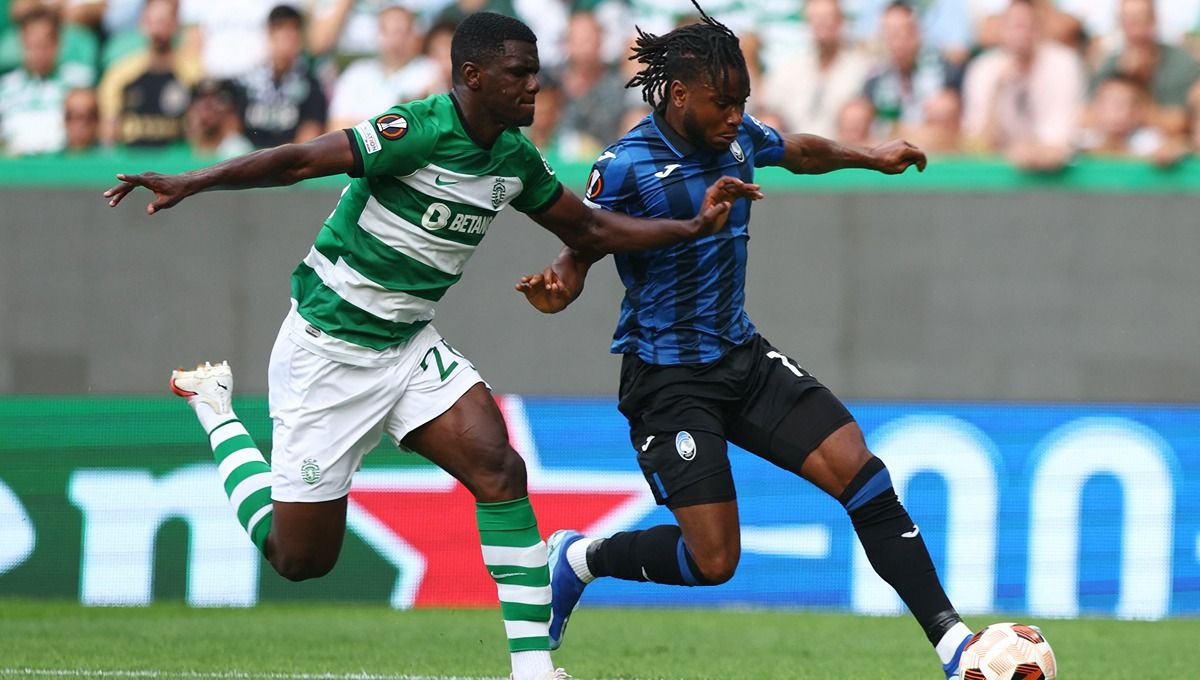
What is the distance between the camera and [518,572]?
217 inches

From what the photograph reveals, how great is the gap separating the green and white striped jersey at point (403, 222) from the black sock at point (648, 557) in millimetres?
1155

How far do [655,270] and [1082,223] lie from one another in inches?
215

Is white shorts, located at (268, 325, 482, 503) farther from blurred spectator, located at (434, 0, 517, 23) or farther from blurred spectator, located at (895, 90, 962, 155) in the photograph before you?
blurred spectator, located at (434, 0, 517, 23)

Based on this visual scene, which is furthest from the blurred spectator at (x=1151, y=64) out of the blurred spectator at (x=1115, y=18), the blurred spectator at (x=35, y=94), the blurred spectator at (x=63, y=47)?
the blurred spectator at (x=35, y=94)

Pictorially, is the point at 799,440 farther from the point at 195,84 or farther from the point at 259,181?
the point at 195,84

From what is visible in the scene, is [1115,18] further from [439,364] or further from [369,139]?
[369,139]

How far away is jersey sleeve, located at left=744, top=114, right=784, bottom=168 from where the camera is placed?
6.05m

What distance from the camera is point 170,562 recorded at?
953 centimetres

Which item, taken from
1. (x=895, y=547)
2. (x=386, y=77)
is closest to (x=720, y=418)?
(x=895, y=547)

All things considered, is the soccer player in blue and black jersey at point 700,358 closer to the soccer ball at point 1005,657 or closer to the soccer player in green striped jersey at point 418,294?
the soccer player in green striped jersey at point 418,294

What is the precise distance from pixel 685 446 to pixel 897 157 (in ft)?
4.93

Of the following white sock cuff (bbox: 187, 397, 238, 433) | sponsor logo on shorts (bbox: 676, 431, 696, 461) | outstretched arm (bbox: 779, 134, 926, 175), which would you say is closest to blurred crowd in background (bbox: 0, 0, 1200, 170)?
outstretched arm (bbox: 779, 134, 926, 175)

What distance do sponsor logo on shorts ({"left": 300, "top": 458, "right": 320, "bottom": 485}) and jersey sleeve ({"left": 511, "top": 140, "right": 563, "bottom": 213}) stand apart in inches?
47.6

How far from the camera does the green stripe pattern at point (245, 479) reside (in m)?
6.14
